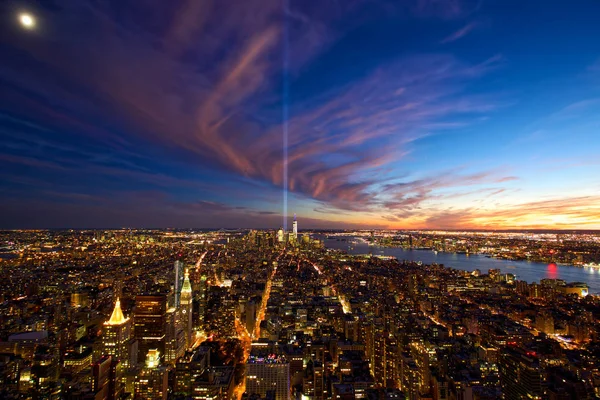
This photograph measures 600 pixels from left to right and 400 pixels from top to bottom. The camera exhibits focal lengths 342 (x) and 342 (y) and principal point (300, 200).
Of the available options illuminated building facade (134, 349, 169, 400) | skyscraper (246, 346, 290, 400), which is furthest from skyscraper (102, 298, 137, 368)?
skyscraper (246, 346, 290, 400)

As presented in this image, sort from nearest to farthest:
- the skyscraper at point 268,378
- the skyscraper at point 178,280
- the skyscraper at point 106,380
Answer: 1. the skyscraper at point 106,380
2. the skyscraper at point 268,378
3. the skyscraper at point 178,280

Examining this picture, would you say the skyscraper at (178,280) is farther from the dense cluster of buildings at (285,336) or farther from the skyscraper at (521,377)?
the skyscraper at (521,377)

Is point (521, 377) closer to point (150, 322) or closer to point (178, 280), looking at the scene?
point (150, 322)

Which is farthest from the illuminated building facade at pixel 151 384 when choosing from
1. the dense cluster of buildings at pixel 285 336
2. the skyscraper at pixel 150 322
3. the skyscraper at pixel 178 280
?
the skyscraper at pixel 178 280

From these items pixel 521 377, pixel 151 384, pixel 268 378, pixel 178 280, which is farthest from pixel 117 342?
pixel 521 377

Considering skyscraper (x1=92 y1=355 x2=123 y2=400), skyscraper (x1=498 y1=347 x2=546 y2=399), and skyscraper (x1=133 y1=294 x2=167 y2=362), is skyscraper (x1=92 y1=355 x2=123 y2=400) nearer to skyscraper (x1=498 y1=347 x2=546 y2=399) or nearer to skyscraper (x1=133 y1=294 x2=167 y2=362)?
skyscraper (x1=133 y1=294 x2=167 y2=362)

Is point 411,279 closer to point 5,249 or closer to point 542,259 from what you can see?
point 542,259
